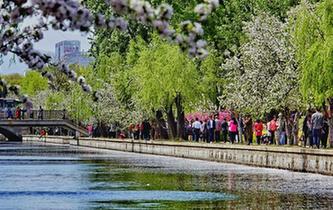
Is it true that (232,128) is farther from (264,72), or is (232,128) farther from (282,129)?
(264,72)

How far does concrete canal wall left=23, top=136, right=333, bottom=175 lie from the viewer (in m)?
40.0

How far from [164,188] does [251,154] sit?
648 inches

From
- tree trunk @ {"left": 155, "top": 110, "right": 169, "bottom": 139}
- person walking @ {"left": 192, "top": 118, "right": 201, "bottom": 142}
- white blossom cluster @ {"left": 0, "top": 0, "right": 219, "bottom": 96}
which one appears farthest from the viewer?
tree trunk @ {"left": 155, "top": 110, "right": 169, "bottom": 139}

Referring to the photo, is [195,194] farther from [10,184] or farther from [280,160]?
[280,160]

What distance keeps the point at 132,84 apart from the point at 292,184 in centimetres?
5192

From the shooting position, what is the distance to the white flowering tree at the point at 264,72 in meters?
59.9

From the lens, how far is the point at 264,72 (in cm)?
6334

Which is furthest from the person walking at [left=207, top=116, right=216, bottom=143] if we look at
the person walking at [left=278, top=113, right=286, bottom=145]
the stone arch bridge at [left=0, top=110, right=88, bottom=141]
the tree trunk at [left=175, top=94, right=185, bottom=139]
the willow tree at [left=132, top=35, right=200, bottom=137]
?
the stone arch bridge at [left=0, top=110, right=88, bottom=141]

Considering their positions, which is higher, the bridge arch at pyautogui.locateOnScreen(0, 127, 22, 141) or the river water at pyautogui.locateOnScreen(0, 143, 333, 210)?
the bridge arch at pyautogui.locateOnScreen(0, 127, 22, 141)

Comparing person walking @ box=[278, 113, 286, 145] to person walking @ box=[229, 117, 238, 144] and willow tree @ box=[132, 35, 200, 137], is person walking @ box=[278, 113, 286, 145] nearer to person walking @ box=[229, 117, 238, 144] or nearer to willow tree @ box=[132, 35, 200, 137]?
person walking @ box=[229, 117, 238, 144]

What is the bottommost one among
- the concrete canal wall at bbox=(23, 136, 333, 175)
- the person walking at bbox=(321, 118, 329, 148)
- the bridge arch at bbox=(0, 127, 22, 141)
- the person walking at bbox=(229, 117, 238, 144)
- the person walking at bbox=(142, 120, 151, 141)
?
the concrete canal wall at bbox=(23, 136, 333, 175)

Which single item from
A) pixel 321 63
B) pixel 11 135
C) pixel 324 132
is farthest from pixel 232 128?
pixel 11 135

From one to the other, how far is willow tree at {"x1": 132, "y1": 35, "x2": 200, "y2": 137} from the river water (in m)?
25.3

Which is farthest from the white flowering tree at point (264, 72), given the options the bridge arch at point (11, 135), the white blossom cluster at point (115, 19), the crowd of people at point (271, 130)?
the bridge arch at point (11, 135)
